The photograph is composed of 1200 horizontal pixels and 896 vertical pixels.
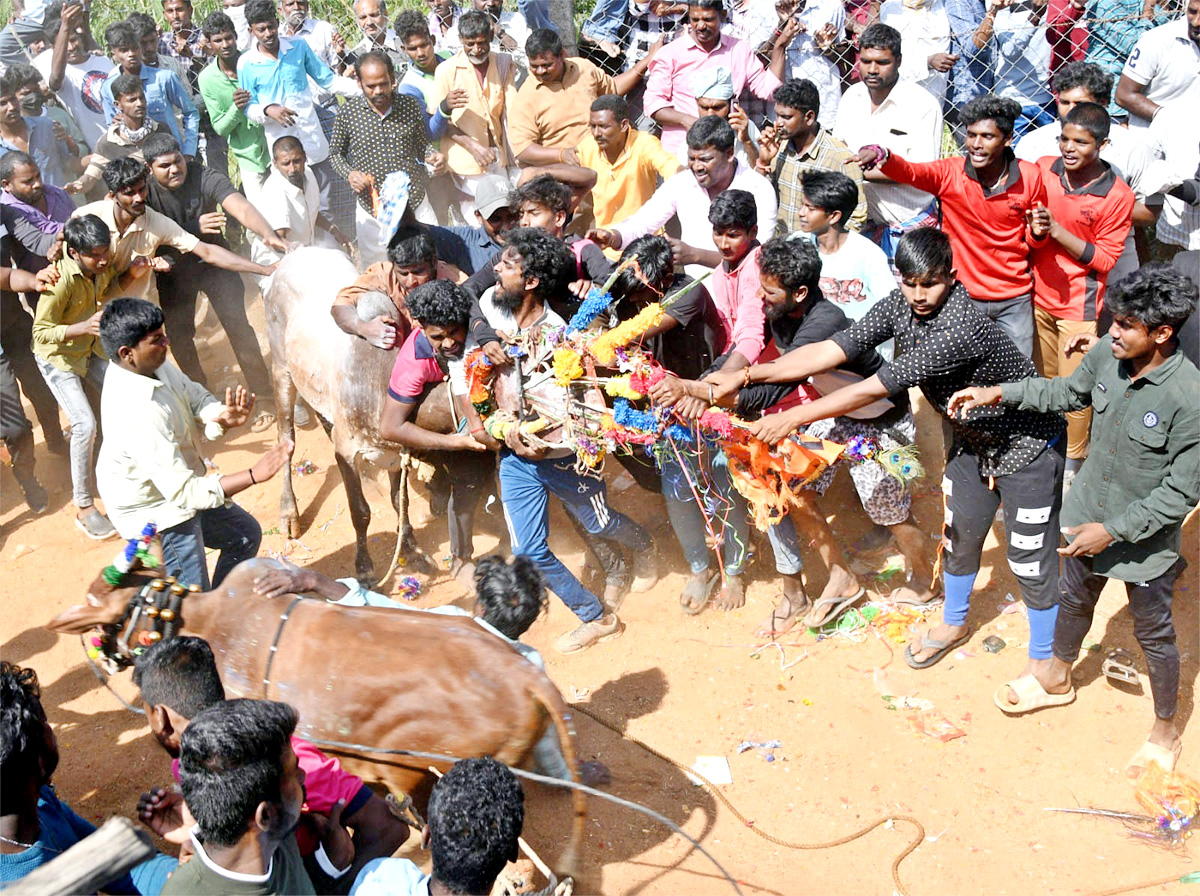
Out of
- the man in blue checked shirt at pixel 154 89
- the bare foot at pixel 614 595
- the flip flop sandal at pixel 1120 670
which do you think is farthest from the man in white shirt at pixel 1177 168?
the man in blue checked shirt at pixel 154 89

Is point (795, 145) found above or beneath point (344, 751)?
above

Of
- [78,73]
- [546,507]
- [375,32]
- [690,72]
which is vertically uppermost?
[78,73]

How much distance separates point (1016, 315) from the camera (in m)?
6.66

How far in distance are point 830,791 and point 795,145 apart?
165 inches

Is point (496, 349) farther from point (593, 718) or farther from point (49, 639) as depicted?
point (49, 639)

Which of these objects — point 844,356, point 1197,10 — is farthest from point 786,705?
point 1197,10

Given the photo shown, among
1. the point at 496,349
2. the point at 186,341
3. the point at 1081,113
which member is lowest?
the point at 186,341

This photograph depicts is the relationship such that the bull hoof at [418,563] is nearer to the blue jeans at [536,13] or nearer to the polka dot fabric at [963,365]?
the polka dot fabric at [963,365]

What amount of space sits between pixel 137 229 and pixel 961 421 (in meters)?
5.82

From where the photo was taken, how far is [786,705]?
5.70m

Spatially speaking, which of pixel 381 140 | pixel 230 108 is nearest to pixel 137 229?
pixel 381 140

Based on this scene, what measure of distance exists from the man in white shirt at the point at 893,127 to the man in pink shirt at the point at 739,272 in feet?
5.85

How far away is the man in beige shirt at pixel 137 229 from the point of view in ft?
24.3

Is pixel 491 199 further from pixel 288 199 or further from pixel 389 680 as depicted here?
pixel 389 680
